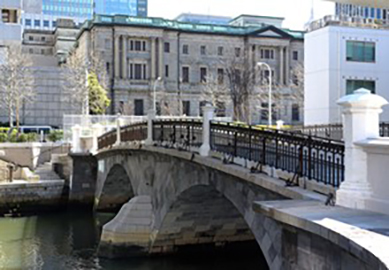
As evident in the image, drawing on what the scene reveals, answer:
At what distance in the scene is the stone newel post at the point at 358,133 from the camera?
839cm

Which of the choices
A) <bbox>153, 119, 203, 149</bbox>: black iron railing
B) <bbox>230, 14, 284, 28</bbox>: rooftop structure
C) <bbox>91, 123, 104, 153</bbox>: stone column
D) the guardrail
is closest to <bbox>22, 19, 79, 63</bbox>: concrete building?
<bbox>230, 14, 284, 28</bbox>: rooftop structure

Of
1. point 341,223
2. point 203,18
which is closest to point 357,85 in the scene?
point 341,223

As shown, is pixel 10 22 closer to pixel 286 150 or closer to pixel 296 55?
pixel 286 150

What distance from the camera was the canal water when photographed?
20750 mm

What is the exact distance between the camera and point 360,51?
107ft

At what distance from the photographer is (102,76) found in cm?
7069

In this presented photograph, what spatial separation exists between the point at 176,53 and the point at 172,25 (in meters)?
4.19

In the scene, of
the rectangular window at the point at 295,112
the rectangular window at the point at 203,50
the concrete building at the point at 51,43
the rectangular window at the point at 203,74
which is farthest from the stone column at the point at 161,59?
the rectangular window at the point at 295,112

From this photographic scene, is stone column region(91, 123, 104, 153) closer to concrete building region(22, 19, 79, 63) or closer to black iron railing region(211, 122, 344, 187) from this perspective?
black iron railing region(211, 122, 344, 187)

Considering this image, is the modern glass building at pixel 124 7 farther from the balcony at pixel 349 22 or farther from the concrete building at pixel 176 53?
the balcony at pixel 349 22

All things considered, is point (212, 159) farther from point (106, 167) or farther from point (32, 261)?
point (106, 167)

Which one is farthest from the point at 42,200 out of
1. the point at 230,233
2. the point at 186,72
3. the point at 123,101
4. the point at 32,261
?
the point at 186,72

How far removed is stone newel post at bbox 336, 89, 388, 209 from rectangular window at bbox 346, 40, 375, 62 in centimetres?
2504

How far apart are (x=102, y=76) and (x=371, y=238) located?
6629cm
